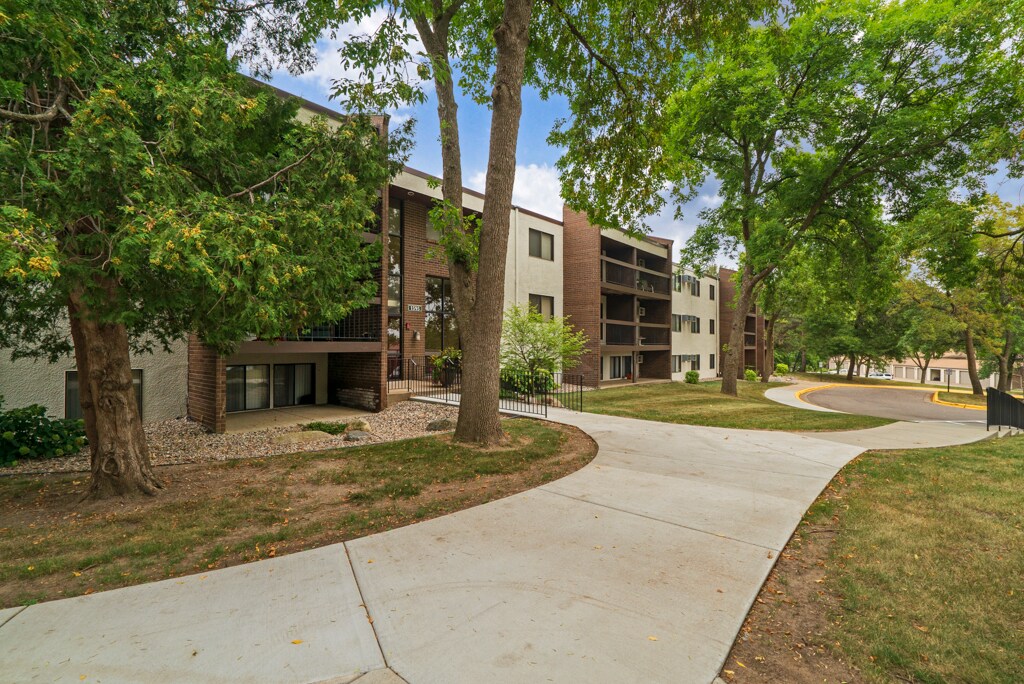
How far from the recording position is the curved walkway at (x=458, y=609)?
257 cm

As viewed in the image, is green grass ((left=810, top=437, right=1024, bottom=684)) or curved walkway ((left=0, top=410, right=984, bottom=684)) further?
green grass ((left=810, top=437, right=1024, bottom=684))

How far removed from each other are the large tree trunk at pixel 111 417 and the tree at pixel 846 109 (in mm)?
10941

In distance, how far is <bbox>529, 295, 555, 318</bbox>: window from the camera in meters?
22.6

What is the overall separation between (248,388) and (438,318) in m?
7.43

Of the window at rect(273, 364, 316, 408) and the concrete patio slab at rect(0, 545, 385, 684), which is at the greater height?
the window at rect(273, 364, 316, 408)

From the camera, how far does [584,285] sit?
23609 millimetres

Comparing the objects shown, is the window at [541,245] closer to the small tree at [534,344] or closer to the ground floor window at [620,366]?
the small tree at [534,344]

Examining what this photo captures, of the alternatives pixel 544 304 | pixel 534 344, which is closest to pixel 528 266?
pixel 544 304

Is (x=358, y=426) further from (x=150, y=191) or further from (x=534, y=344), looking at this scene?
(x=534, y=344)

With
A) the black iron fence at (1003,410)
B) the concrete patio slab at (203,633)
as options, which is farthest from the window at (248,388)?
the black iron fence at (1003,410)

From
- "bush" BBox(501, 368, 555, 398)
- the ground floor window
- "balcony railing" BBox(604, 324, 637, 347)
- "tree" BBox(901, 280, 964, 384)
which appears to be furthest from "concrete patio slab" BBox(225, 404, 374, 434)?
"tree" BBox(901, 280, 964, 384)

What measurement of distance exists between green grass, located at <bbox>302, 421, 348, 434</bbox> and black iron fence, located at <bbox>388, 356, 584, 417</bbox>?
12.5 feet

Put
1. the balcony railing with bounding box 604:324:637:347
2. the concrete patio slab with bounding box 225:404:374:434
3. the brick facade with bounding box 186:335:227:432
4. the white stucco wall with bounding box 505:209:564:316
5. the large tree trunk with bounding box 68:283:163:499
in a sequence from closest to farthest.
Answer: the large tree trunk with bounding box 68:283:163:499, the brick facade with bounding box 186:335:227:432, the concrete patio slab with bounding box 225:404:374:434, the white stucco wall with bounding box 505:209:564:316, the balcony railing with bounding box 604:324:637:347

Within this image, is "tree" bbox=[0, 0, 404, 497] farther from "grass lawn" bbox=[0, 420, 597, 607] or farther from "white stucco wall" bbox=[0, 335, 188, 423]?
"white stucco wall" bbox=[0, 335, 188, 423]
